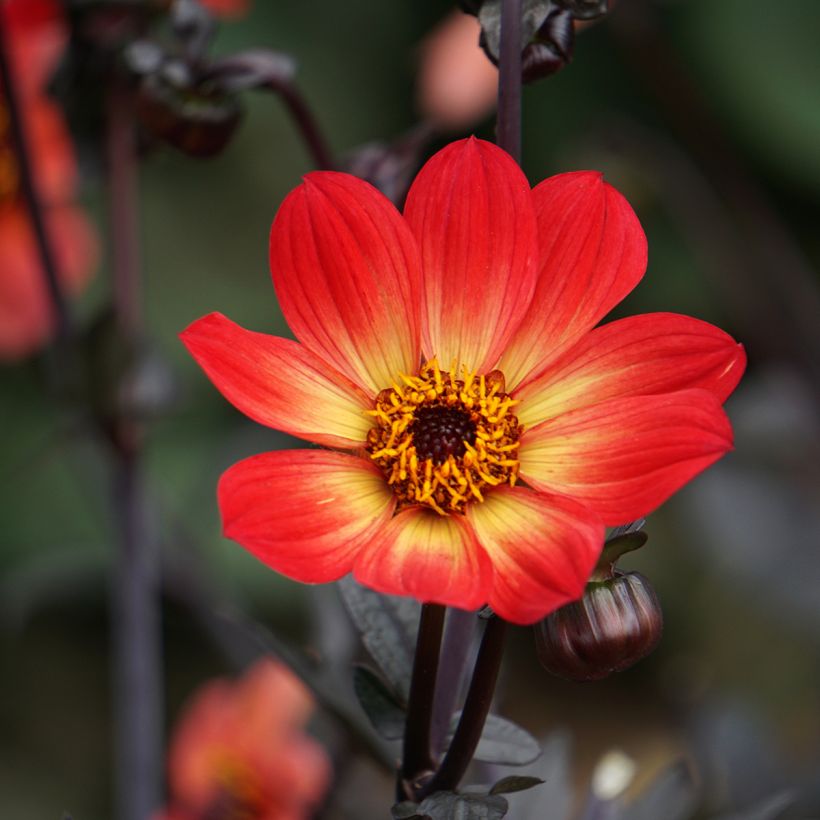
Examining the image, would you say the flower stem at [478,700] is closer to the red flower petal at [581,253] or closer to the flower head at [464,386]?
the flower head at [464,386]

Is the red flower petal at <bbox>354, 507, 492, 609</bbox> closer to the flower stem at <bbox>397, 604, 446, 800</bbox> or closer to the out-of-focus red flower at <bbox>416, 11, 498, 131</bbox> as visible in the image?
the flower stem at <bbox>397, 604, 446, 800</bbox>

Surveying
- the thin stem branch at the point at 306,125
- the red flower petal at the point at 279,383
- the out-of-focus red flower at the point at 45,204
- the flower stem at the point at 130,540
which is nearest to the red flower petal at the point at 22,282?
the out-of-focus red flower at the point at 45,204

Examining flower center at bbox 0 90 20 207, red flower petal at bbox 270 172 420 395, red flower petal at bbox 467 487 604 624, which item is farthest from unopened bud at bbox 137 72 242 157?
flower center at bbox 0 90 20 207

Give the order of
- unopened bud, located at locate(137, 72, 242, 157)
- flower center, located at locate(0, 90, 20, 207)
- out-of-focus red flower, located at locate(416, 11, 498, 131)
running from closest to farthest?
unopened bud, located at locate(137, 72, 242, 157)
flower center, located at locate(0, 90, 20, 207)
out-of-focus red flower, located at locate(416, 11, 498, 131)

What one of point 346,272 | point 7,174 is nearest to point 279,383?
point 346,272

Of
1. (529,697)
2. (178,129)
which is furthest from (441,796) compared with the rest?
(529,697)

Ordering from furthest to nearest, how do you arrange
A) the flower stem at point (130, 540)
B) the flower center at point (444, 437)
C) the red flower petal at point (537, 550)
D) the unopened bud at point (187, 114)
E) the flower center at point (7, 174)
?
the flower center at point (7, 174) < the flower stem at point (130, 540) < the unopened bud at point (187, 114) < the flower center at point (444, 437) < the red flower petal at point (537, 550)
